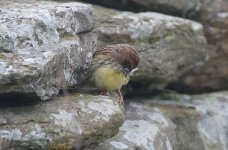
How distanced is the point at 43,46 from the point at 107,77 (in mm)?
984

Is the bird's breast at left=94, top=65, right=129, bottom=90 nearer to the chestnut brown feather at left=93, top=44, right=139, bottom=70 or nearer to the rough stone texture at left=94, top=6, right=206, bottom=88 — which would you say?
the chestnut brown feather at left=93, top=44, right=139, bottom=70

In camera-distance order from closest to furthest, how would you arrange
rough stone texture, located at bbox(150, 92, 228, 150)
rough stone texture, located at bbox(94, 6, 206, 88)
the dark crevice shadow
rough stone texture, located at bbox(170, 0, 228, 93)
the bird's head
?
the dark crevice shadow < the bird's head < rough stone texture, located at bbox(94, 6, 206, 88) < rough stone texture, located at bbox(150, 92, 228, 150) < rough stone texture, located at bbox(170, 0, 228, 93)

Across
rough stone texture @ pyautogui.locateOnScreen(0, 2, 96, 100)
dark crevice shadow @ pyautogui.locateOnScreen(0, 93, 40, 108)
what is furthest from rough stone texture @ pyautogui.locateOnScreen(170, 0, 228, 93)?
dark crevice shadow @ pyautogui.locateOnScreen(0, 93, 40, 108)

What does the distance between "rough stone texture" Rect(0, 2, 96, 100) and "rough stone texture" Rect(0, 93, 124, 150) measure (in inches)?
4.8

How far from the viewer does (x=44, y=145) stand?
13.6 feet

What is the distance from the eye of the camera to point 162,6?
684 cm

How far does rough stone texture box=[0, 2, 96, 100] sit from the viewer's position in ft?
13.1

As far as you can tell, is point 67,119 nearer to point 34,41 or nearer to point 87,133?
point 87,133

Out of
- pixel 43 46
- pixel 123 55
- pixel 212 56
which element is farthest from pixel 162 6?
pixel 43 46

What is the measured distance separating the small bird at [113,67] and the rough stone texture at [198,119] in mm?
1208

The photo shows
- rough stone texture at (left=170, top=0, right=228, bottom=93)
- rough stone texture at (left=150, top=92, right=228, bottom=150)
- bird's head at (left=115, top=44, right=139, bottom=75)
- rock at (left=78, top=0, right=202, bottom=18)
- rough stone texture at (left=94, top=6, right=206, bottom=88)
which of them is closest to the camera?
bird's head at (left=115, top=44, right=139, bottom=75)

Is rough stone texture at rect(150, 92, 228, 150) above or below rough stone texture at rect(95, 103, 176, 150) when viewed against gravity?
below

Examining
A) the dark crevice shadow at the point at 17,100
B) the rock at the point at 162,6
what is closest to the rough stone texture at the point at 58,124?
the dark crevice shadow at the point at 17,100

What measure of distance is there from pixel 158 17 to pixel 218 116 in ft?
3.94
